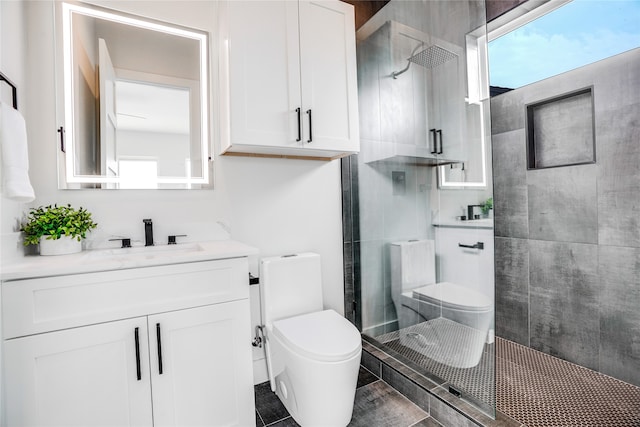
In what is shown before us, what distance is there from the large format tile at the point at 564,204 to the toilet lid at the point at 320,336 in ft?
4.87

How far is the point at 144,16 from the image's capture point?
5.51 feet

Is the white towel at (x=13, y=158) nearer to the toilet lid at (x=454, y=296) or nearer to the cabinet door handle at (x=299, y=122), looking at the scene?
the cabinet door handle at (x=299, y=122)

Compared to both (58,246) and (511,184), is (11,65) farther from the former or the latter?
(511,184)

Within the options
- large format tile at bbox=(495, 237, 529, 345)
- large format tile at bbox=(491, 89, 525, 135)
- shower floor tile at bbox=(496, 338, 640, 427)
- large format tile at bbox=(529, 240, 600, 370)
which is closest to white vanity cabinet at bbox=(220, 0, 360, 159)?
large format tile at bbox=(491, 89, 525, 135)

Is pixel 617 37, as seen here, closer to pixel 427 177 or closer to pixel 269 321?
pixel 427 177

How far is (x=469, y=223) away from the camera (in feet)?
5.05

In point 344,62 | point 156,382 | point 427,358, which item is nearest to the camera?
point 156,382

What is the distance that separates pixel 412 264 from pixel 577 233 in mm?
1020

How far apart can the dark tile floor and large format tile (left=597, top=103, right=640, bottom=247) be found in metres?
1.44

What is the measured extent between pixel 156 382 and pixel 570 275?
234 centimetres

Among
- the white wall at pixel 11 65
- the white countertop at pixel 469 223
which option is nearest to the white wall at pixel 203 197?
the white wall at pixel 11 65

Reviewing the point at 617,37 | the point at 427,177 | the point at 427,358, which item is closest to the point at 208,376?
the point at 427,358

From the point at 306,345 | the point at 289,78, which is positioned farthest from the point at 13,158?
the point at 306,345

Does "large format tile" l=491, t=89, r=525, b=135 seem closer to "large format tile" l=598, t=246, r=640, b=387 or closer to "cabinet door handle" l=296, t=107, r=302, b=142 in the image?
"large format tile" l=598, t=246, r=640, b=387
